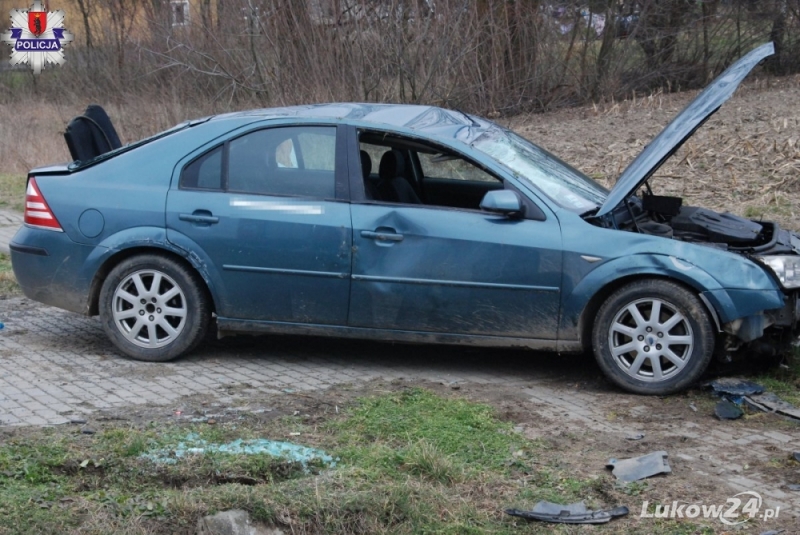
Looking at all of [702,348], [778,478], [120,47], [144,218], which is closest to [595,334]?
[702,348]

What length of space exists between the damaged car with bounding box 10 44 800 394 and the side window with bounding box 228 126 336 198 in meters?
0.01

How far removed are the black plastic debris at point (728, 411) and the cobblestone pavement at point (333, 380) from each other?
0.21 ft

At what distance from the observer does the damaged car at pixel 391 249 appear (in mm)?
5949

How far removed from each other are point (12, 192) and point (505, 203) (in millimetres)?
9930

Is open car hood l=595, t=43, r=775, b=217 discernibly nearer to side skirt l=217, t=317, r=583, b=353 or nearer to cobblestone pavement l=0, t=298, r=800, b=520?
side skirt l=217, t=317, r=583, b=353

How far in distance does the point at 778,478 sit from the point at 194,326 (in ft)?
12.0

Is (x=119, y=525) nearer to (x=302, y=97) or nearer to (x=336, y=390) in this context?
(x=336, y=390)

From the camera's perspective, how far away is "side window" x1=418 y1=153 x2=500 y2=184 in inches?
264

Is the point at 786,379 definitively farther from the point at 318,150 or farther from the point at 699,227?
the point at 318,150

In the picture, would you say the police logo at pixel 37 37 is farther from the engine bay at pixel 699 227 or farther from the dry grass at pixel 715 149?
the engine bay at pixel 699 227

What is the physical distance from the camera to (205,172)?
6543 mm

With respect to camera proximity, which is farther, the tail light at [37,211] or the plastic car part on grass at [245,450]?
the tail light at [37,211]

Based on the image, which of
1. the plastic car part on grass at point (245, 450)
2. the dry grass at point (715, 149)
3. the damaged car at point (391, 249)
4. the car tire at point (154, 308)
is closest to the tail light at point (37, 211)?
the damaged car at point (391, 249)

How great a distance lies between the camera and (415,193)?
6848mm
